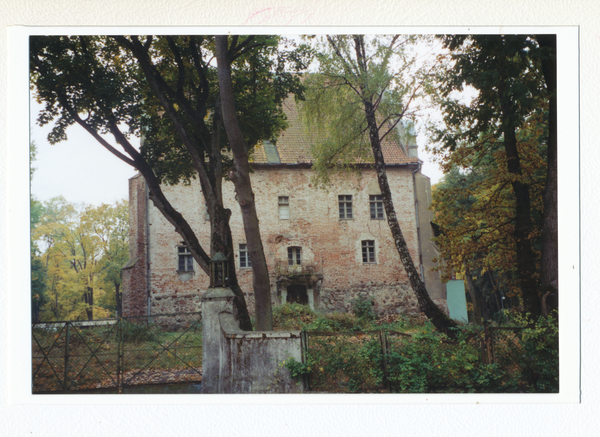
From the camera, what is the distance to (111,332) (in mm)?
4707

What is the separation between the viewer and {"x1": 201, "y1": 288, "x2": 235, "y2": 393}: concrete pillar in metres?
4.44

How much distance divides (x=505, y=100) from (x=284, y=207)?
4143 mm

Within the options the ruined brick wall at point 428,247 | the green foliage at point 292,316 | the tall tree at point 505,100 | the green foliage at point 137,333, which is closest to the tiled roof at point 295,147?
the ruined brick wall at point 428,247

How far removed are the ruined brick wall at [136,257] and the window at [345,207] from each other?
10.7 ft

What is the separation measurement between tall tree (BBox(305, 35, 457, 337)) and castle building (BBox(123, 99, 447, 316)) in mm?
206

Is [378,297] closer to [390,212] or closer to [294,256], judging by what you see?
[390,212]

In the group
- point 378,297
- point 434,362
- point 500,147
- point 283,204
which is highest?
point 500,147

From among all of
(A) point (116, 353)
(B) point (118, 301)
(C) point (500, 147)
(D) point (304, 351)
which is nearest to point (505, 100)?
(C) point (500, 147)

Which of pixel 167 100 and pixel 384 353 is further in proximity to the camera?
pixel 167 100

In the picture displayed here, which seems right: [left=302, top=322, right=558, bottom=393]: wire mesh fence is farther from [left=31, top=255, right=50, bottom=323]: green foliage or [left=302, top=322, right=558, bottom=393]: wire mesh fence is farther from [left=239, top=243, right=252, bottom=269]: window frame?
[left=31, top=255, right=50, bottom=323]: green foliage

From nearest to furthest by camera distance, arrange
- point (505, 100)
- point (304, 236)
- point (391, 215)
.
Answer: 1. point (505, 100)
2. point (391, 215)
3. point (304, 236)

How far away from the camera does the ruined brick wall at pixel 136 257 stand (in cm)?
493

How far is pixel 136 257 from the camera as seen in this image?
19.5ft
